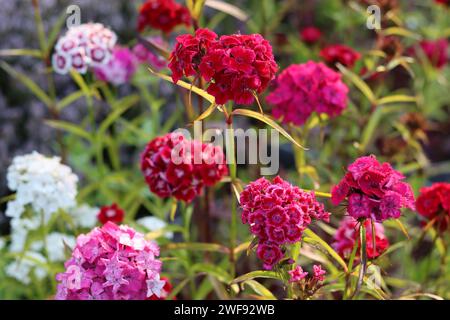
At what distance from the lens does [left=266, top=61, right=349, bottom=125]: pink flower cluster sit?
87.7 inches

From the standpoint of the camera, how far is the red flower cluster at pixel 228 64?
1.65m

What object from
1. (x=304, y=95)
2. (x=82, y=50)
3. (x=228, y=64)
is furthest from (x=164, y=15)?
(x=228, y=64)

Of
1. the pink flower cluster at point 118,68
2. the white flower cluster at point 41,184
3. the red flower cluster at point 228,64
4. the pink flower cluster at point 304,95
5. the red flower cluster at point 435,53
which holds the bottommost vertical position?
the white flower cluster at point 41,184

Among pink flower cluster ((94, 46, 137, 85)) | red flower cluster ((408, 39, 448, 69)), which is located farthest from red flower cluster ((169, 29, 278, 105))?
red flower cluster ((408, 39, 448, 69))

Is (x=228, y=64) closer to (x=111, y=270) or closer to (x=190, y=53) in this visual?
(x=190, y=53)

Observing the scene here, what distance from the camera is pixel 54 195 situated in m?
2.21

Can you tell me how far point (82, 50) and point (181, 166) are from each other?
0.66 m

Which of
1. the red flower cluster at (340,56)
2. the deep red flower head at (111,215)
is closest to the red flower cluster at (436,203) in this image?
the red flower cluster at (340,56)

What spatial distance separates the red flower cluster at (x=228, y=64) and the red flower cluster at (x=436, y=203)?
73 cm

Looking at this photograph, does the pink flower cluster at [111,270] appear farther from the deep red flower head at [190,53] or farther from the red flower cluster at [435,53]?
the red flower cluster at [435,53]

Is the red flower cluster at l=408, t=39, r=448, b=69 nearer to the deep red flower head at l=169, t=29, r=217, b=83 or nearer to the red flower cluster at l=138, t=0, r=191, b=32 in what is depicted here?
the red flower cluster at l=138, t=0, r=191, b=32

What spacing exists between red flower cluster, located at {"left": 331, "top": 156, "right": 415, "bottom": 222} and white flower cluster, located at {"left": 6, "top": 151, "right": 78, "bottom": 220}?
3.34 feet
